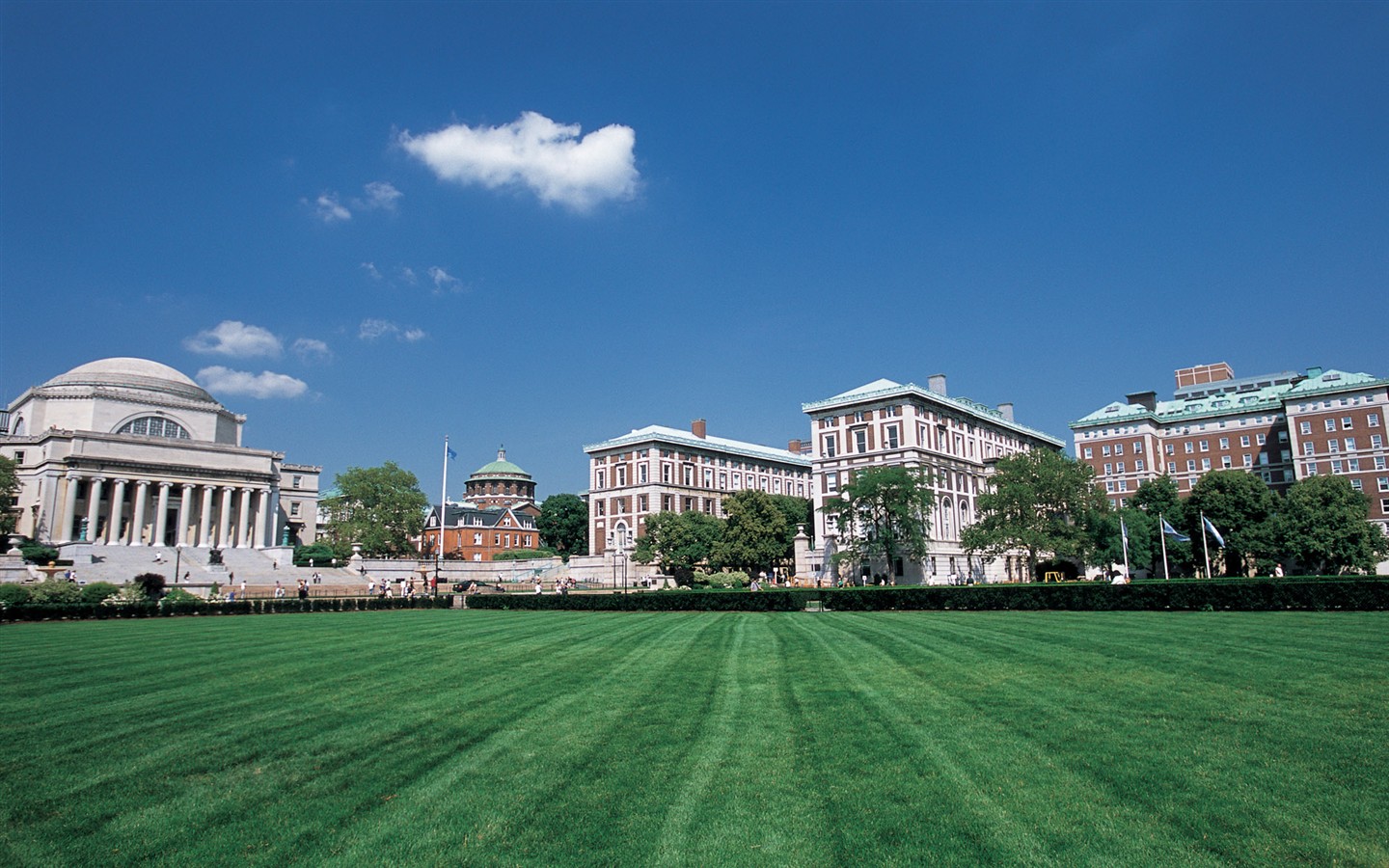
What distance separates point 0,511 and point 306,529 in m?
40.9

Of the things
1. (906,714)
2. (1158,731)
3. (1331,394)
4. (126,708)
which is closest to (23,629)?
(126,708)

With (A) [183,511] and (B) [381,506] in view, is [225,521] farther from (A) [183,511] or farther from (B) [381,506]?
(B) [381,506]

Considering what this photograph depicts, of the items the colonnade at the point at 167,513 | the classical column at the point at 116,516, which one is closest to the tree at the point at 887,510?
the colonnade at the point at 167,513

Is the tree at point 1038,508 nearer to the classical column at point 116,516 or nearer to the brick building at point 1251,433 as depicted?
the brick building at point 1251,433

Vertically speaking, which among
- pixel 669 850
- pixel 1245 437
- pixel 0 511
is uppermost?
pixel 1245 437

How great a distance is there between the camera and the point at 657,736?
418 inches

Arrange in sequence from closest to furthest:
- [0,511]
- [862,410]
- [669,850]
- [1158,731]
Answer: [669,850], [1158,731], [0,511], [862,410]

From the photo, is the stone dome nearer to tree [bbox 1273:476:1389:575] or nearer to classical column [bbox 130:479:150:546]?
classical column [bbox 130:479:150:546]

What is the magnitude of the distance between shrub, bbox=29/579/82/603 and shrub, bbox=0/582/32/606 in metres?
Answer: 0.22

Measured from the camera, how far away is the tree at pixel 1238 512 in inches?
2931

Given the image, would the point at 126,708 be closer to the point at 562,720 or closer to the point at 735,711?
the point at 562,720

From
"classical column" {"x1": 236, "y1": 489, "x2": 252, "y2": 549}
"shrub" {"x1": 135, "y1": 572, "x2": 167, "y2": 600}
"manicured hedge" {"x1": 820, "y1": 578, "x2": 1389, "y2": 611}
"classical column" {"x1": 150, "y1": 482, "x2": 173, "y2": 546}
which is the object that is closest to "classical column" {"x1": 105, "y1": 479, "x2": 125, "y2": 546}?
"classical column" {"x1": 150, "y1": 482, "x2": 173, "y2": 546}

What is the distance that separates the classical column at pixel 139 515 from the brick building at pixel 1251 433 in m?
102

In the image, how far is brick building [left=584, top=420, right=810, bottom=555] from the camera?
10212cm
